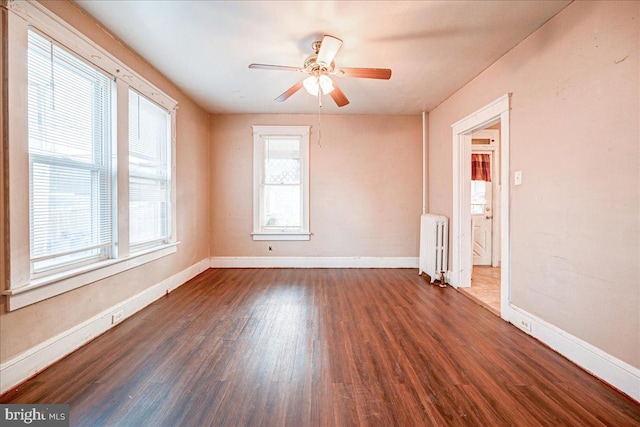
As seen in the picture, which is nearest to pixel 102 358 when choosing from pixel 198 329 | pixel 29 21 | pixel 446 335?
pixel 198 329

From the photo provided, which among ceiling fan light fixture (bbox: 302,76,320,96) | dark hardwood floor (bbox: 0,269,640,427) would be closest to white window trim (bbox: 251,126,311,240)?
dark hardwood floor (bbox: 0,269,640,427)

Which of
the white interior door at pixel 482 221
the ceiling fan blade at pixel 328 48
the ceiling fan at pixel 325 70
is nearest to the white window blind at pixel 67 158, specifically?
the ceiling fan at pixel 325 70

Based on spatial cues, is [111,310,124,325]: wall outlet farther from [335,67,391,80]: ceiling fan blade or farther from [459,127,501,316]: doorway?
[459,127,501,316]: doorway

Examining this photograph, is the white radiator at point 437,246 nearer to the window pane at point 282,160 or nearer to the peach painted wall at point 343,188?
the peach painted wall at point 343,188

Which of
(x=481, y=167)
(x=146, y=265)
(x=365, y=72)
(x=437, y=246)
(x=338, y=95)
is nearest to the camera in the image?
(x=365, y=72)

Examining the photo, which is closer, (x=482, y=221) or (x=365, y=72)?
(x=365, y=72)

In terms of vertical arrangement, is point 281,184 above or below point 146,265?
above

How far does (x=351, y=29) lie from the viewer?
7.39 feet

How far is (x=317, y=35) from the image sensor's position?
2.33 m

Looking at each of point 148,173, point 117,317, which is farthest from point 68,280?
point 148,173

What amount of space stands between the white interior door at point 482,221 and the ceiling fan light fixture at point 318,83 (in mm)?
3635

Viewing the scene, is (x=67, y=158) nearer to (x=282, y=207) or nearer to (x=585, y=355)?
(x=282, y=207)

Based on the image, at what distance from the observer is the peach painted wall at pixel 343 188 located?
4531 millimetres

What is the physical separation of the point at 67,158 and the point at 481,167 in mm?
5619
